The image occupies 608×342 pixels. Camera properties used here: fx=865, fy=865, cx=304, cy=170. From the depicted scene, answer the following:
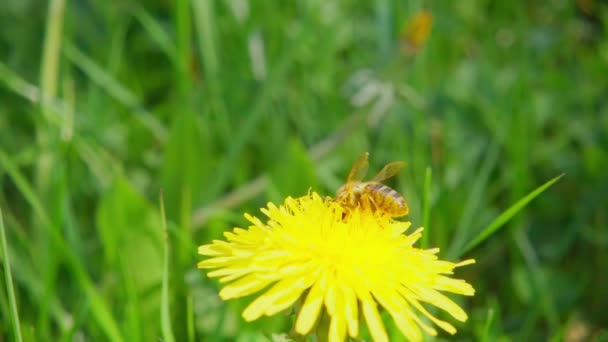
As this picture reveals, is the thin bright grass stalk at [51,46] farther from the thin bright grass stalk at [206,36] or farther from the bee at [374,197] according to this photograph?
the bee at [374,197]

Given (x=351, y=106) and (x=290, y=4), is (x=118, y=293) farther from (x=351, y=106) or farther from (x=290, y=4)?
(x=290, y=4)

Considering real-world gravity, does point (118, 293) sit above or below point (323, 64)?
below

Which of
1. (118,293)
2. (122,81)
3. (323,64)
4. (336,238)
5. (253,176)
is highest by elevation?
(122,81)

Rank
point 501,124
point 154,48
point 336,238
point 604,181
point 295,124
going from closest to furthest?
point 336,238
point 604,181
point 501,124
point 295,124
point 154,48

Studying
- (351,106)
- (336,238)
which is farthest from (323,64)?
(336,238)

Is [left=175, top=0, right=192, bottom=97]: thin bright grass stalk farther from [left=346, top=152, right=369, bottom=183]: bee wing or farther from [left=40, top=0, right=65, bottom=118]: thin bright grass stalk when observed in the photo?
[left=346, top=152, right=369, bottom=183]: bee wing

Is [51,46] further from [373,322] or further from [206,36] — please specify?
[373,322]

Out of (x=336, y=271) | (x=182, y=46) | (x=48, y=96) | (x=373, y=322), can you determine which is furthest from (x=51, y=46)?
(x=373, y=322)
